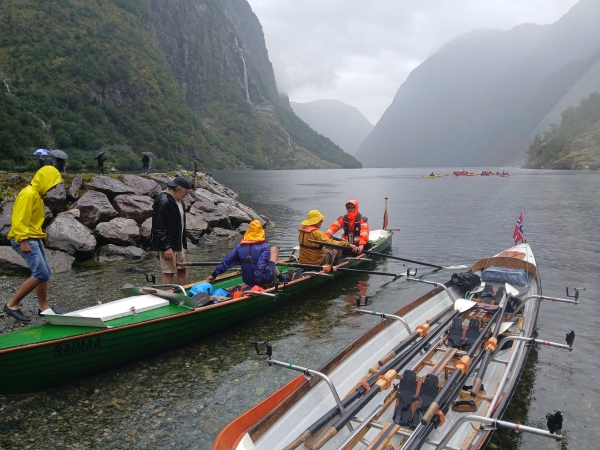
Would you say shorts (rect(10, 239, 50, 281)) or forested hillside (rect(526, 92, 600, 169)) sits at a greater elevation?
forested hillside (rect(526, 92, 600, 169))

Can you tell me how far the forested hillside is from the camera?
114550mm

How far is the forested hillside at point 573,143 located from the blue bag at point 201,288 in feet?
401

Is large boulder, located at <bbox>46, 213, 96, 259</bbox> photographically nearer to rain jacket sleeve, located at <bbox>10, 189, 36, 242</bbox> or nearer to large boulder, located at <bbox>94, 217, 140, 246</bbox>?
large boulder, located at <bbox>94, 217, 140, 246</bbox>

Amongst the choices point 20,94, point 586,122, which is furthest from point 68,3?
point 586,122

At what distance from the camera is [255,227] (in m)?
9.98

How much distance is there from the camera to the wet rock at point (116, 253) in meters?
17.0

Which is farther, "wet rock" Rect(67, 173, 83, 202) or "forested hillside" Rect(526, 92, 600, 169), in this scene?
"forested hillside" Rect(526, 92, 600, 169)

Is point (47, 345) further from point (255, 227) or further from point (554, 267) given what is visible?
point (554, 267)

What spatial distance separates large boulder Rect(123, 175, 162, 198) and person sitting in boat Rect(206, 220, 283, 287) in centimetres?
1281

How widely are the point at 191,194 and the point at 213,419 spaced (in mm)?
19777

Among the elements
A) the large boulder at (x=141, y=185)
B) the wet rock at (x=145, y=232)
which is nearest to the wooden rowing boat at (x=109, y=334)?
the wet rock at (x=145, y=232)

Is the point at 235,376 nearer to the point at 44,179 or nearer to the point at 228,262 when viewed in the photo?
the point at 228,262

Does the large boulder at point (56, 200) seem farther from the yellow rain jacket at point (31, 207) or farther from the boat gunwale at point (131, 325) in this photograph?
the boat gunwale at point (131, 325)

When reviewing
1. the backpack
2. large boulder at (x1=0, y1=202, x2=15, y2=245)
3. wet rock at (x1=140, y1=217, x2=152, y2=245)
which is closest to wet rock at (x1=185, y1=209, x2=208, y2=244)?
wet rock at (x1=140, y1=217, x2=152, y2=245)
